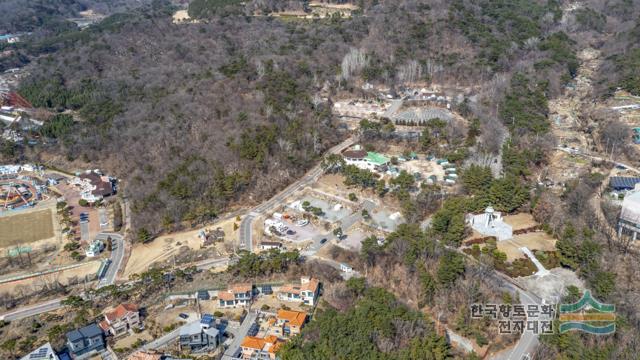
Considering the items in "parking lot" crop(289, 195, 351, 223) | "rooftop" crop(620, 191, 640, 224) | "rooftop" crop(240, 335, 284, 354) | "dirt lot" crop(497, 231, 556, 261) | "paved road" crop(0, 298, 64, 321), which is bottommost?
"paved road" crop(0, 298, 64, 321)

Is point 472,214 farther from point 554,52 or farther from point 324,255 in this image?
point 554,52

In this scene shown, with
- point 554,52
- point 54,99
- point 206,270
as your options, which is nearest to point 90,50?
point 54,99

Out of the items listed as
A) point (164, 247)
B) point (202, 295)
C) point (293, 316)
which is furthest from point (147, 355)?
point (164, 247)

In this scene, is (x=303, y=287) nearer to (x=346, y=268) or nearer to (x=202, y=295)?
(x=346, y=268)

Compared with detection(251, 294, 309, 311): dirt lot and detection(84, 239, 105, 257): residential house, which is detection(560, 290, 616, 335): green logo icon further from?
detection(84, 239, 105, 257): residential house

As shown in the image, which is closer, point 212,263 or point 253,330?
point 253,330

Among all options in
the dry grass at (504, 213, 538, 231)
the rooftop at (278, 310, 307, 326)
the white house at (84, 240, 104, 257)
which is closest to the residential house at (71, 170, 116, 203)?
the white house at (84, 240, 104, 257)
